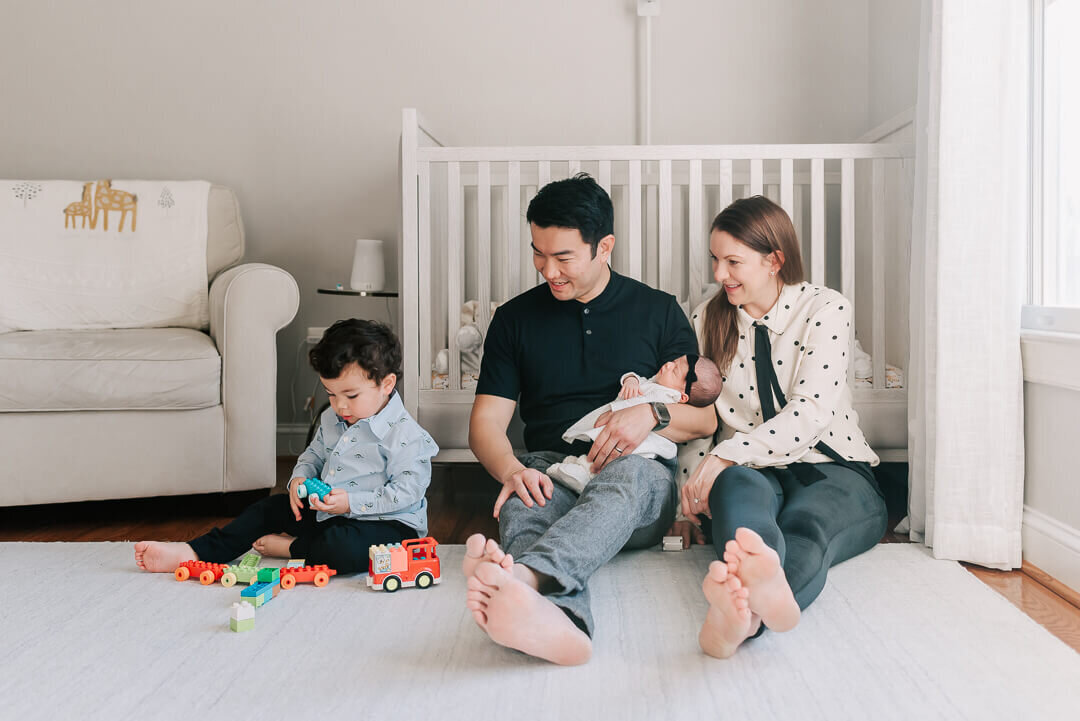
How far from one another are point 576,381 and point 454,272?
0.54 metres

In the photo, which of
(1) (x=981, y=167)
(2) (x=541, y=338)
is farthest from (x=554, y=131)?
(1) (x=981, y=167)

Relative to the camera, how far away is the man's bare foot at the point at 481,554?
110cm

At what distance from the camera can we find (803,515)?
4.61ft

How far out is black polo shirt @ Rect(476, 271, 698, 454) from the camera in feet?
5.77

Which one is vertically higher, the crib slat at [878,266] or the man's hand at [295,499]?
the crib slat at [878,266]

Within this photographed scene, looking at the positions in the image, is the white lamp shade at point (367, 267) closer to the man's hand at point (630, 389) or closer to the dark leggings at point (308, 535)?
the dark leggings at point (308, 535)

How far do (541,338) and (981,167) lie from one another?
3.12ft

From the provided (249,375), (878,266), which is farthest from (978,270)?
(249,375)

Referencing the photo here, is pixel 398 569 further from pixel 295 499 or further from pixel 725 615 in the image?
pixel 725 615

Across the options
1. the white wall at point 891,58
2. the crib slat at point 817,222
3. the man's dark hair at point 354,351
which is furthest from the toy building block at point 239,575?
the white wall at point 891,58

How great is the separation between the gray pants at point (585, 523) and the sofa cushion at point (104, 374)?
88 centimetres

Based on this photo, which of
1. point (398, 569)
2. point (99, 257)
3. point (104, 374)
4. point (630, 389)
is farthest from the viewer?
point (99, 257)

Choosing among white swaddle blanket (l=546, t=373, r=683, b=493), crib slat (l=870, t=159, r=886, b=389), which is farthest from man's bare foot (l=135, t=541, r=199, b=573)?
crib slat (l=870, t=159, r=886, b=389)

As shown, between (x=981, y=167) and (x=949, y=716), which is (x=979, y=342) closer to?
(x=981, y=167)
